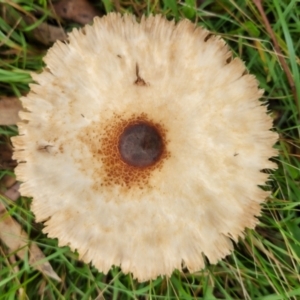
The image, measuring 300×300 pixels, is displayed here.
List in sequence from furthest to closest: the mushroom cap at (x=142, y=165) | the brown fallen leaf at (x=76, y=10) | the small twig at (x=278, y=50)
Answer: the brown fallen leaf at (x=76, y=10), the small twig at (x=278, y=50), the mushroom cap at (x=142, y=165)

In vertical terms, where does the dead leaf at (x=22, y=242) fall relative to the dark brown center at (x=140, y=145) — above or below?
below

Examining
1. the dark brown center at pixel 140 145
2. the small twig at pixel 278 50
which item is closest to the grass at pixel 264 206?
the small twig at pixel 278 50

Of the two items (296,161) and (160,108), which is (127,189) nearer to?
(160,108)

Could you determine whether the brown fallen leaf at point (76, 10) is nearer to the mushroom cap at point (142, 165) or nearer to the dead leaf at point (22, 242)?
the mushroom cap at point (142, 165)

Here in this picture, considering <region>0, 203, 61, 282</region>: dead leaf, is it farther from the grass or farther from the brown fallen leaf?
the brown fallen leaf

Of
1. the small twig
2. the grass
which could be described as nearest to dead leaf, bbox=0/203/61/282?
the grass

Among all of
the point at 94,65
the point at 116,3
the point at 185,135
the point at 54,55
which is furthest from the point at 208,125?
the point at 116,3
